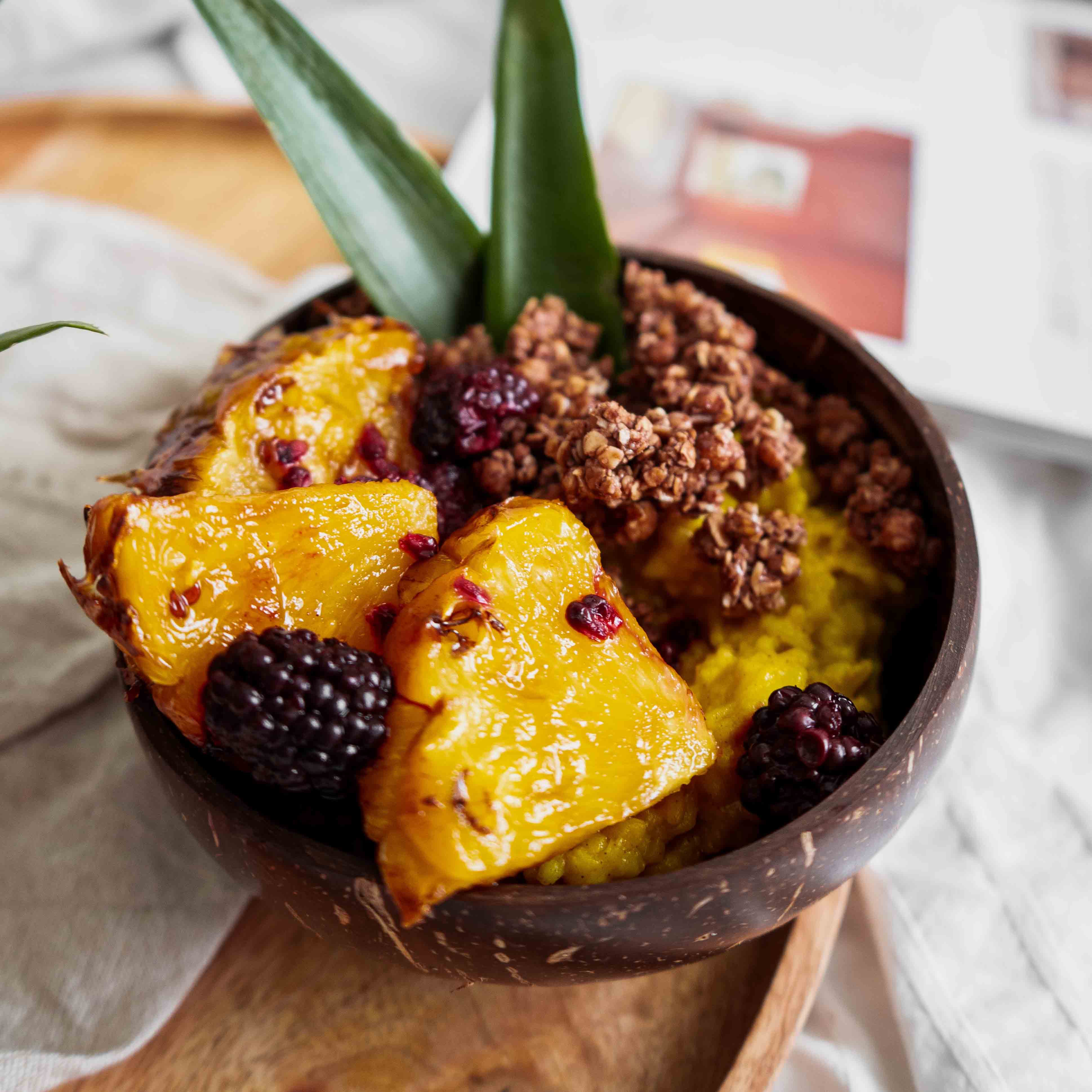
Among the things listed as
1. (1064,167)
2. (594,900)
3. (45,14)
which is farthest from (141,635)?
(45,14)

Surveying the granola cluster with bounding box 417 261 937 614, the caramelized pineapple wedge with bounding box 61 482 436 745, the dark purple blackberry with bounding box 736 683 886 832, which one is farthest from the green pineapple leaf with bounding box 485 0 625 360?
the dark purple blackberry with bounding box 736 683 886 832

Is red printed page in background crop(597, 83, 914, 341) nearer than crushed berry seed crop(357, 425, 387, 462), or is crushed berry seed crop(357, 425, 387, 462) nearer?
crushed berry seed crop(357, 425, 387, 462)

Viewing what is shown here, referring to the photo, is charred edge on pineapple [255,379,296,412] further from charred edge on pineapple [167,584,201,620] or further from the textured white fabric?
the textured white fabric

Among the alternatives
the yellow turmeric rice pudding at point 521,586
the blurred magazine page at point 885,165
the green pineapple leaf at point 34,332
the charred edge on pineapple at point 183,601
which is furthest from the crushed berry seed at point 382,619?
the blurred magazine page at point 885,165

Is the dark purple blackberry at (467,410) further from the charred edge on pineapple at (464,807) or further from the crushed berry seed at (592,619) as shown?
the charred edge on pineapple at (464,807)

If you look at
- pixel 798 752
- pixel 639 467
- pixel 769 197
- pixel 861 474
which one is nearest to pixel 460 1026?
pixel 798 752

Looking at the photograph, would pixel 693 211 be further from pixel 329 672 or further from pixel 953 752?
pixel 329 672
